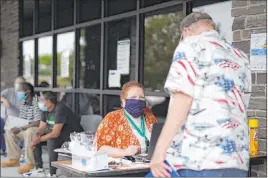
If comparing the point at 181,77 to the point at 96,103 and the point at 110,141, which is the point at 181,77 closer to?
the point at 110,141

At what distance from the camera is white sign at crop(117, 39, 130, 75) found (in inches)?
239

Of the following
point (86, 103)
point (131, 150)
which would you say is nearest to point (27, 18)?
point (86, 103)

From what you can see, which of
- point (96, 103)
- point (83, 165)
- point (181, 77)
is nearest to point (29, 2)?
point (96, 103)

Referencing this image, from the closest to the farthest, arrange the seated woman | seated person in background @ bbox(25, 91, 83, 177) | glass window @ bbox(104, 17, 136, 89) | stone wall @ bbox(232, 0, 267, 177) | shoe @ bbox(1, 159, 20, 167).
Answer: the seated woman < stone wall @ bbox(232, 0, 267, 177) < seated person in background @ bbox(25, 91, 83, 177) < glass window @ bbox(104, 17, 136, 89) < shoe @ bbox(1, 159, 20, 167)

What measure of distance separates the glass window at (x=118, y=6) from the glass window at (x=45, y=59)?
207 centimetres

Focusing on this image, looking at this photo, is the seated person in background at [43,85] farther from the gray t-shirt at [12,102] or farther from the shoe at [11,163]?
the shoe at [11,163]

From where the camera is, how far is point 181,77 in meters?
2.27

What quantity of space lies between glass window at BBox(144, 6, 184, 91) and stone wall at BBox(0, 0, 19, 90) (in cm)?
353

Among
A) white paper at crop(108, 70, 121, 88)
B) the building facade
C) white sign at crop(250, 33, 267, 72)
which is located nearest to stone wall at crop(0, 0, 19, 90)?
the building facade

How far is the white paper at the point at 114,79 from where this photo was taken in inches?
249

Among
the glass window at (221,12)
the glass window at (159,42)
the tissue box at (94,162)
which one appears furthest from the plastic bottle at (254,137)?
the glass window at (159,42)

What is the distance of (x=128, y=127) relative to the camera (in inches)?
148

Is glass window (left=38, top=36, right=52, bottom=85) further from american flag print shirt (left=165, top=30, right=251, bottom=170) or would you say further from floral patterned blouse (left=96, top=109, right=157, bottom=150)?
american flag print shirt (left=165, top=30, right=251, bottom=170)

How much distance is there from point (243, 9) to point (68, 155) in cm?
198
